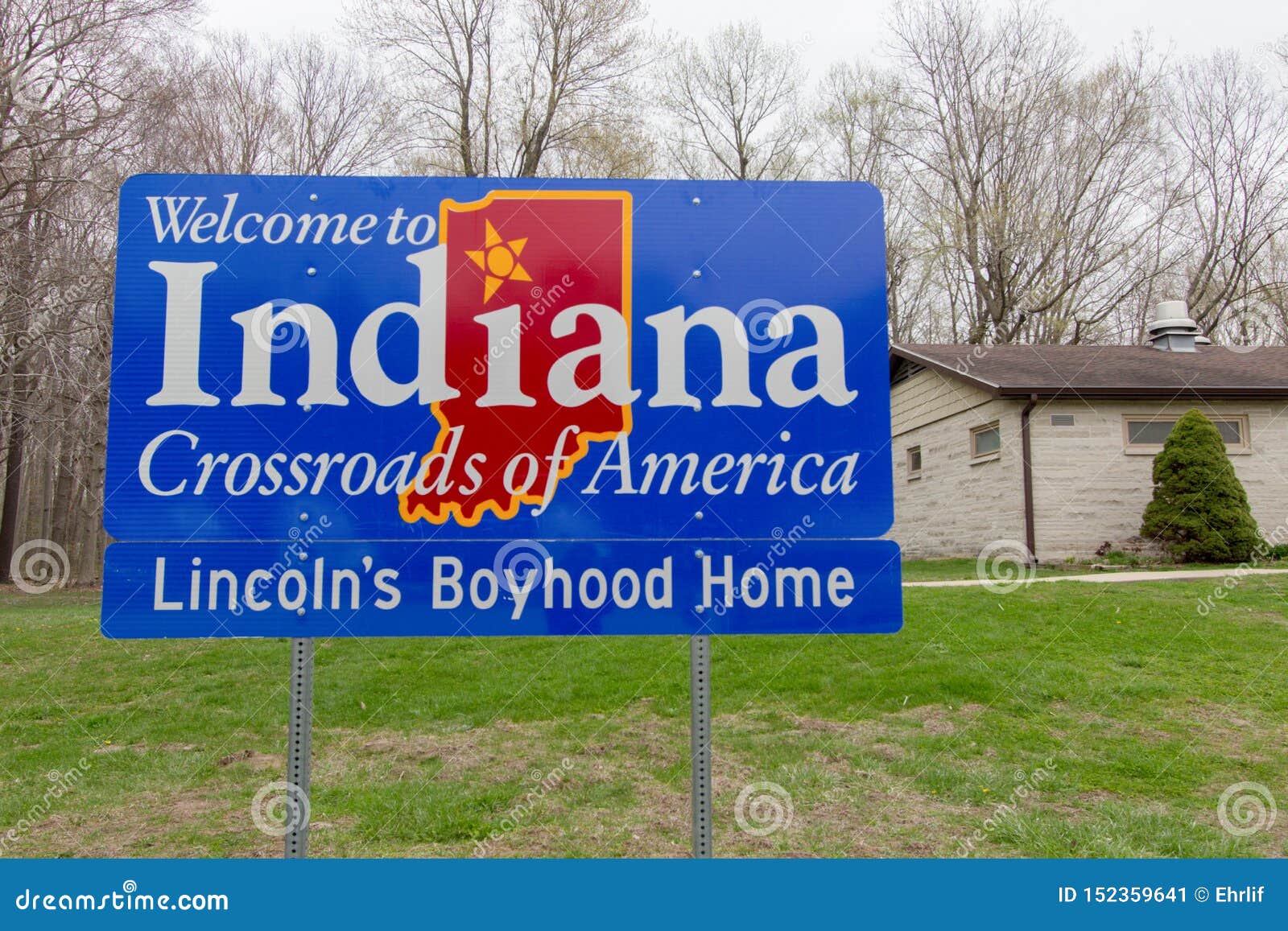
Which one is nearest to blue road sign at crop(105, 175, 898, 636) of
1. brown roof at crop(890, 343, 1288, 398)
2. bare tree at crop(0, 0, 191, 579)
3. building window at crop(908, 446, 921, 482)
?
bare tree at crop(0, 0, 191, 579)

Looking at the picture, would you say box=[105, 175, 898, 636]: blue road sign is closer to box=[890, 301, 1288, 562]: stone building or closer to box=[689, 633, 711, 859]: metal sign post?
box=[689, 633, 711, 859]: metal sign post

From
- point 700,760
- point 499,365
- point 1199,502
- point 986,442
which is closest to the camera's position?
point 700,760

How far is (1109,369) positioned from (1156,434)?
5.17 feet

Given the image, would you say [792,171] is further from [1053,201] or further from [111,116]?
[111,116]

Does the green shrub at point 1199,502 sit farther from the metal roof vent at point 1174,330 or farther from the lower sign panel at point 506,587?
Answer: the lower sign panel at point 506,587

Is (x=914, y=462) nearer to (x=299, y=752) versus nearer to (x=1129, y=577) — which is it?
(x=1129, y=577)

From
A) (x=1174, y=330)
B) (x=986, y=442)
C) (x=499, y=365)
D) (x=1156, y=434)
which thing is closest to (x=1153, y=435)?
(x=1156, y=434)

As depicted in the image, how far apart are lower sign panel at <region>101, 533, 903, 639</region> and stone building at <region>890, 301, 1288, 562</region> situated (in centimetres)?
1086

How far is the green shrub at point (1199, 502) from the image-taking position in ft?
39.8

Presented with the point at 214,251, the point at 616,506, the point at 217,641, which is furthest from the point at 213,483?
the point at 217,641

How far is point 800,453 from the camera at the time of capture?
9.64 ft

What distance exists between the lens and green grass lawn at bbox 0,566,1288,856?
13.2 feet

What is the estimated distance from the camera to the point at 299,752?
2.75 meters

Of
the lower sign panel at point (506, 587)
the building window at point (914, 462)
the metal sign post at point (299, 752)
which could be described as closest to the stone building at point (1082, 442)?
the building window at point (914, 462)
